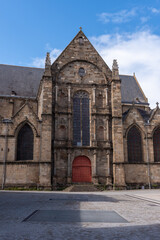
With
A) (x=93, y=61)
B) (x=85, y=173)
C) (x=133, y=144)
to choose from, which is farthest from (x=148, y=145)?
(x=93, y=61)

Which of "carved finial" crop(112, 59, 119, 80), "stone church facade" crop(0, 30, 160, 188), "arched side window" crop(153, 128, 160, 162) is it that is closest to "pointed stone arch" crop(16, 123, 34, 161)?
"stone church facade" crop(0, 30, 160, 188)

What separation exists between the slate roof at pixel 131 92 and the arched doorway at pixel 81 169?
48.1ft

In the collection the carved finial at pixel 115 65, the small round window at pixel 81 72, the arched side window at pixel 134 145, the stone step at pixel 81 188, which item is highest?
the carved finial at pixel 115 65

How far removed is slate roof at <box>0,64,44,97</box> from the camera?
115ft

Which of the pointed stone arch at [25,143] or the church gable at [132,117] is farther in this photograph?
the church gable at [132,117]

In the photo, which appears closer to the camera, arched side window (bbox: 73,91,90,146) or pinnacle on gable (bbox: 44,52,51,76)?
arched side window (bbox: 73,91,90,146)

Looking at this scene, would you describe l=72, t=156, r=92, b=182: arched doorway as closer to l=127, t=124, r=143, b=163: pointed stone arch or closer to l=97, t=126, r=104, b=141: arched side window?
l=97, t=126, r=104, b=141: arched side window

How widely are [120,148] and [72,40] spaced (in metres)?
14.2

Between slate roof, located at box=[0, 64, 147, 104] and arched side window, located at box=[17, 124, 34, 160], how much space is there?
863cm

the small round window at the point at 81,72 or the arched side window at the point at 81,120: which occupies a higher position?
the small round window at the point at 81,72

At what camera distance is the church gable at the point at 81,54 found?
2967 cm

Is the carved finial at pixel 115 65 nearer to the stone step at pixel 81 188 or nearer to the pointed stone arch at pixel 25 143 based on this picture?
the pointed stone arch at pixel 25 143

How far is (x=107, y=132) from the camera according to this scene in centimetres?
2805

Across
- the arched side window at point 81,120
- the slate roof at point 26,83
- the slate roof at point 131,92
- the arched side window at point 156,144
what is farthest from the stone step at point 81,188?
the slate roof at point 131,92
